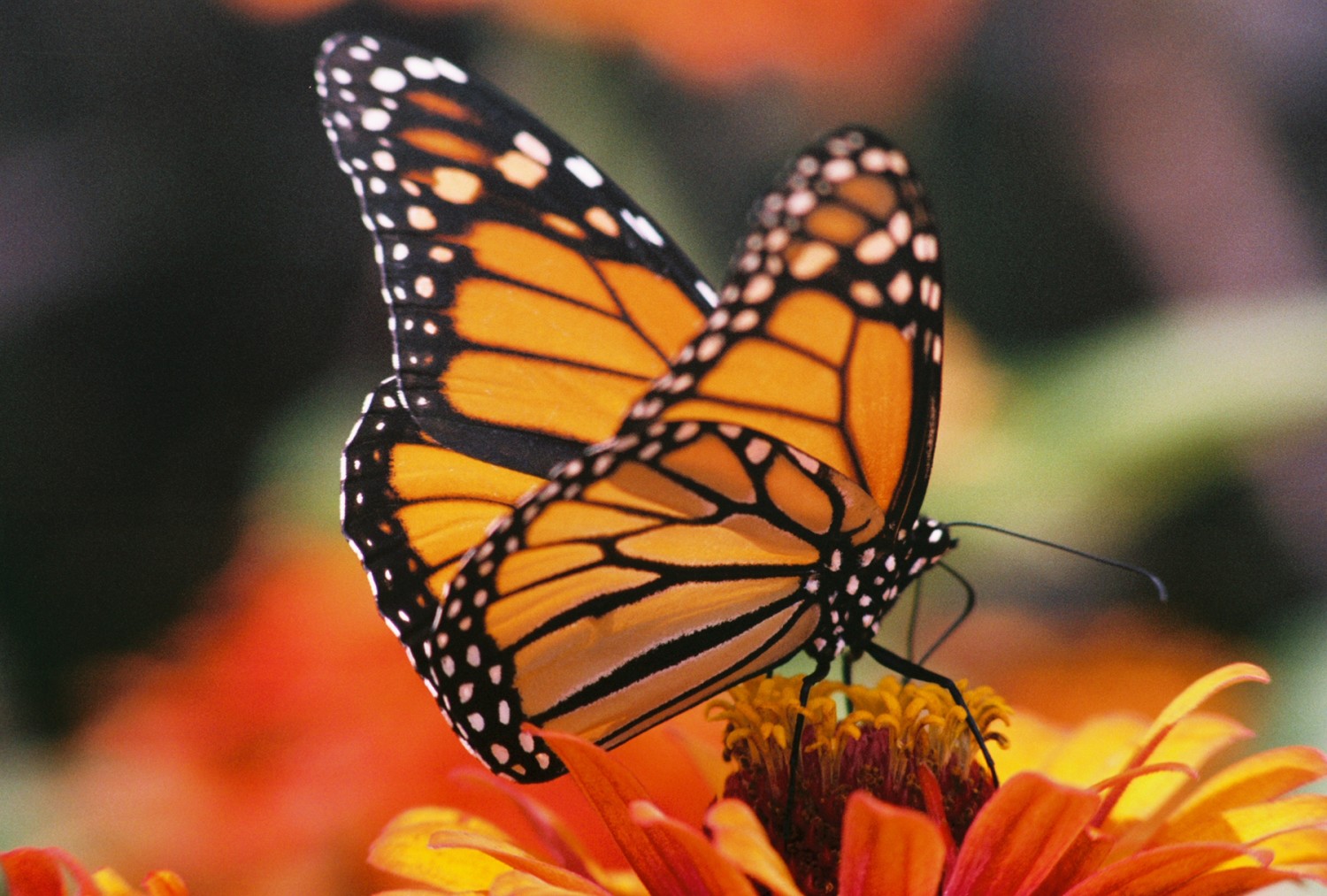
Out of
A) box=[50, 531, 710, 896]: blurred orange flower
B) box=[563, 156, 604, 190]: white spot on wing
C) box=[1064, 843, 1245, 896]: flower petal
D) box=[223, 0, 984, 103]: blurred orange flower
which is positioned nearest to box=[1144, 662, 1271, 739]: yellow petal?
box=[1064, 843, 1245, 896]: flower petal

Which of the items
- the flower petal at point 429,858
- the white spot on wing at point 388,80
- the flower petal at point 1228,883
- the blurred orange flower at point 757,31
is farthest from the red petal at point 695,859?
the blurred orange flower at point 757,31

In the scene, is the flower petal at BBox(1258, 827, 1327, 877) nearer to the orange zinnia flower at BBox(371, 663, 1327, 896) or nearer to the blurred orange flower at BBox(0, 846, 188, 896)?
the orange zinnia flower at BBox(371, 663, 1327, 896)

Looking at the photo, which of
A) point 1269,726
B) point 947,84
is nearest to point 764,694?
point 1269,726

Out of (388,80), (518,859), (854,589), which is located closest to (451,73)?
(388,80)

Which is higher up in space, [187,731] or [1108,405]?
[1108,405]

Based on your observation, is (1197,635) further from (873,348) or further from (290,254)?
(290,254)

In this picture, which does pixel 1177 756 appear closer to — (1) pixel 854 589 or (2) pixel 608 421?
(1) pixel 854 589

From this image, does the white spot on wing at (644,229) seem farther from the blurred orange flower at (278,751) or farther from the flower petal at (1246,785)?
the flower petal at (1246,785)
